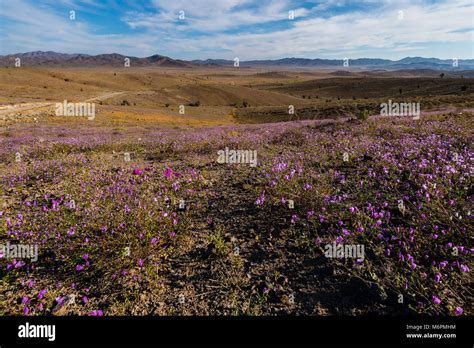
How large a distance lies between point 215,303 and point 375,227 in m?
2.48

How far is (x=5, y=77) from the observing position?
262 feet

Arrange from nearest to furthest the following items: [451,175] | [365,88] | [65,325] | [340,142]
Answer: [65,325] < [451,175] < [340,142] < [365,88]

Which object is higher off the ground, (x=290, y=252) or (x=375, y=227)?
(x=375, y=227)

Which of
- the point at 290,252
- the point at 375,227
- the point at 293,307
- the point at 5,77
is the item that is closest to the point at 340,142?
the point at 375,227

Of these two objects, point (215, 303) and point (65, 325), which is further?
point (215, 303)

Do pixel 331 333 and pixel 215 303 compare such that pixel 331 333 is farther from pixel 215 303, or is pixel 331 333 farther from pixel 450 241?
pixel 450 241

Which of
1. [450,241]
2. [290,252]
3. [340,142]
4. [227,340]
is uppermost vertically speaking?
[340,142]

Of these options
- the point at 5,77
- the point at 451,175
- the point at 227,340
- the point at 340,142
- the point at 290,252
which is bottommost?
the point at 227,340

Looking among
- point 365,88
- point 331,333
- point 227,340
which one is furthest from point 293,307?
point 365,88

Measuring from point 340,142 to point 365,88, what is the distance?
392 ft

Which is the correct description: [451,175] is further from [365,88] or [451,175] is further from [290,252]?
[365,88]

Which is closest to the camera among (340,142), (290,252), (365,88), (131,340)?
(131,340)

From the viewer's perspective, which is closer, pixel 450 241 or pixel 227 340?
pixel 227 340

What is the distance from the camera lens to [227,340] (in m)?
2.65
